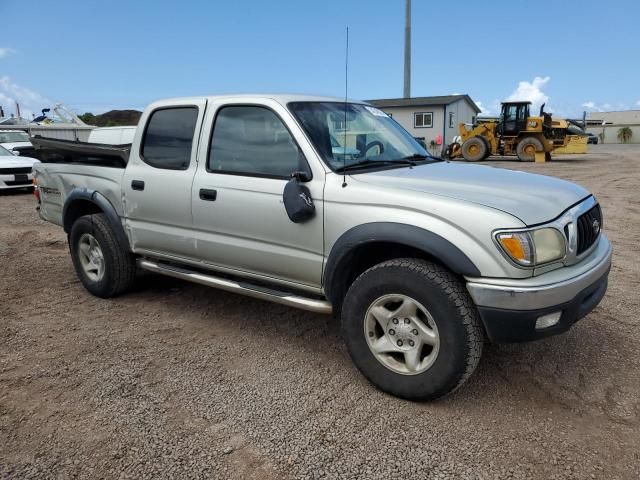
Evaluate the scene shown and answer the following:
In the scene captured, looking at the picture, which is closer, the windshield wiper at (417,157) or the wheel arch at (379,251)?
the wheel arch at (379,251)

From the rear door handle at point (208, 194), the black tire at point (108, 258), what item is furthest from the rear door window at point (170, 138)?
the black tire at point (108, 258)

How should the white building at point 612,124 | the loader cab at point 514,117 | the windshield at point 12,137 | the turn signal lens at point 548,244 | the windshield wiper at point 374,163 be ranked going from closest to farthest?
1. the turn signal lens at point 548,244
2. the windshield wiper at point 374,163
3. the windshield at point 12,137
4. the loader cab at point 514,117
5. the white building at point 612,124

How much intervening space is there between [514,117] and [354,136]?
22.9m

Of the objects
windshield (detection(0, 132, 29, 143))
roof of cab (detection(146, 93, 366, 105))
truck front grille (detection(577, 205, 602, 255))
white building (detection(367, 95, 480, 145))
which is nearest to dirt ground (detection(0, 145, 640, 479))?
truck front grille (detection(577, 205, 602, 255))

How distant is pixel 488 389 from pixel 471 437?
544 mm

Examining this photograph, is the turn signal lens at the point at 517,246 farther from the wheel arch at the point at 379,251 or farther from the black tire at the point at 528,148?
the black tire at the point at 528,148

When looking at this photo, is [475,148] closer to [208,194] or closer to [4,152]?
[4,152]

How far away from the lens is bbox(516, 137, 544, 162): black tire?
926 inches

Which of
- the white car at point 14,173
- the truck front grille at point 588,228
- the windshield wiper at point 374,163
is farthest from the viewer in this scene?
the white car at point 14,173

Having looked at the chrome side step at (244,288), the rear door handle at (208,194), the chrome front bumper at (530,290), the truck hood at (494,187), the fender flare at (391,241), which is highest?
the truck hood at (494,187)

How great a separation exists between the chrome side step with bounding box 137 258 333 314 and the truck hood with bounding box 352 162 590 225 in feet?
2.84

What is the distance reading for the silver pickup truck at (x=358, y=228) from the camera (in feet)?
8.83

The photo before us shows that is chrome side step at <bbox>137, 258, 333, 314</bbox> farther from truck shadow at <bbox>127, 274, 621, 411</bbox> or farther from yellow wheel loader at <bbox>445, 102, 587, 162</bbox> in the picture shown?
yellow wheel loader at <bbox>445, 102, 587, 162</bbox>

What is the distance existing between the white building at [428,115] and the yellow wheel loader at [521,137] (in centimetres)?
895
